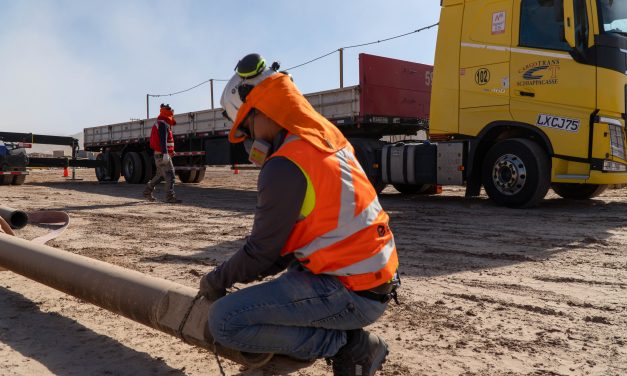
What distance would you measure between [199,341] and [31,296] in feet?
7.11

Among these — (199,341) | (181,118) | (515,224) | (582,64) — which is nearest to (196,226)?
(515,224)

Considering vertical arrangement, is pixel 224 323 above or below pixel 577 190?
below

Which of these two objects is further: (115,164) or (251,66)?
(115,164)

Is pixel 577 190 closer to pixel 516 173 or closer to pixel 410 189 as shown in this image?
pixel 516 173

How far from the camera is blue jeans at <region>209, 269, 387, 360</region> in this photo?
218 centimetres

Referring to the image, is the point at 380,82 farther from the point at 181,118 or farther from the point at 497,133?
the point at 181,118

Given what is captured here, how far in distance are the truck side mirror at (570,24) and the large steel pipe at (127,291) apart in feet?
21.2

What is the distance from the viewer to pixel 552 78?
765 cm

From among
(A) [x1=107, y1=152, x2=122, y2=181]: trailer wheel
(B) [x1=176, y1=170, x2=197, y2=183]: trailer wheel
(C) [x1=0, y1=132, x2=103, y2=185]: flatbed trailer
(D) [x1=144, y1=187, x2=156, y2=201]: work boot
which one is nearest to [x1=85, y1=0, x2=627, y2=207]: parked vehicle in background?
(D) [x1=144, y1=187, x2=156, y2=201]: work boot

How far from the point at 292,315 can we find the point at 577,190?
8.92 m

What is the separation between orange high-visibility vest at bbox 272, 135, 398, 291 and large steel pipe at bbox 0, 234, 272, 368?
0.51m

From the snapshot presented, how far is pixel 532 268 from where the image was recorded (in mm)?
4730

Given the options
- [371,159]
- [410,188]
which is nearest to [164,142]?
[371,159]

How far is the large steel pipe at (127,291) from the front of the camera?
2.50 m
